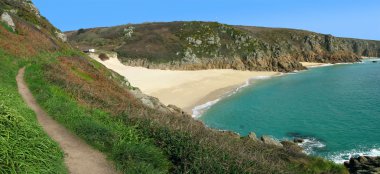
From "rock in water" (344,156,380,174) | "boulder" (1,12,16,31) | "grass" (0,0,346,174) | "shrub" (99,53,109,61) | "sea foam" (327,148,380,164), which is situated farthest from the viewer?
"shrub" (99,53,109,61)

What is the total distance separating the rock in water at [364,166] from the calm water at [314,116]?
408 cm

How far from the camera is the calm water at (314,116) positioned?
32.7 m

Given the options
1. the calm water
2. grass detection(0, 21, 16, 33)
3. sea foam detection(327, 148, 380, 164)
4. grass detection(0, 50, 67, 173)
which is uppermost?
grass detection(0, 21, 16, 33)

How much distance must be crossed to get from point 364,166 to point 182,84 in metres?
49.1

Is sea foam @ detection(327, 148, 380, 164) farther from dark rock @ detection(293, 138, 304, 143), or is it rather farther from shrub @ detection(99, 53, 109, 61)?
shrub @ detection(99, 53, 109, 61)

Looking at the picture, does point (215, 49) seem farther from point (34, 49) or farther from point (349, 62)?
point (34, 49)

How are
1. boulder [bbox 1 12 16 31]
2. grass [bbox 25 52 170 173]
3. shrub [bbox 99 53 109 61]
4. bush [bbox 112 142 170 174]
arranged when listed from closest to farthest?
bush [bbox 112 142 170 174]
grass [bbox 25 52 170 173]
boulder [bbox 1 12 16 31]
shrub [bbox 99 53 109 61]

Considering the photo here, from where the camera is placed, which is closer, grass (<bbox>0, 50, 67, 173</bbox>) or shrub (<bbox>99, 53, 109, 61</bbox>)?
grass (<bbox>0, 50, 67, 173</bbox>)

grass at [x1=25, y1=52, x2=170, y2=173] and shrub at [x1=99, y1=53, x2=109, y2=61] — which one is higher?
shrub at [x1=99, y1=53, x2=109, y2=61]

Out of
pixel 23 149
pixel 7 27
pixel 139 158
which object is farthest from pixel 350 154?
pixel 7 27

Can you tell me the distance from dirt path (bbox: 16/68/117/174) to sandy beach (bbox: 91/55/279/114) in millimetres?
36262

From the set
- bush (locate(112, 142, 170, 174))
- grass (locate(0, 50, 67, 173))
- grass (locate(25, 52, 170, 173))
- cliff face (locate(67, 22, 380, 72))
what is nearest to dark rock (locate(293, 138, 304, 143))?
grass (locate(25, 52, 170, 173))

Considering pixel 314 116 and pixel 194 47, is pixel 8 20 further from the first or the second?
pixel 194 47

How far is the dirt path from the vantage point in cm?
1079
